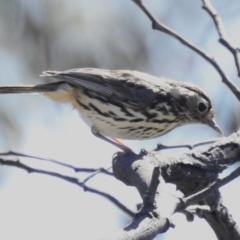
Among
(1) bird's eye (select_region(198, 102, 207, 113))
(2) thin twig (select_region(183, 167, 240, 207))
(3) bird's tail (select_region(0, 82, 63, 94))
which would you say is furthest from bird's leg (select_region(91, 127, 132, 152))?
(2) thin twig (select_region(183, 167, 240, 207))

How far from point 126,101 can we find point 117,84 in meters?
0.23

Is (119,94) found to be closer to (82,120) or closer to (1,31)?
(82,120)

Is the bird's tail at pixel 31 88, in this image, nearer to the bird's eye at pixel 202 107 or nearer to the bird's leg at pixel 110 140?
the bird's leg at pixel 110 140

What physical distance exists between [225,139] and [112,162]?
2.34ft

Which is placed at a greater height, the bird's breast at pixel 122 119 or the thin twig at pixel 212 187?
the bird's breast at pixel 122 119

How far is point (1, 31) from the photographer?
9.15m

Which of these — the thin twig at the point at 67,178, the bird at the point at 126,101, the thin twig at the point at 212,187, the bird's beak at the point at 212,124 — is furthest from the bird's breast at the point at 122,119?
the thin twig at the point at 212,187

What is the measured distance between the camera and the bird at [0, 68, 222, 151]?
5957mm

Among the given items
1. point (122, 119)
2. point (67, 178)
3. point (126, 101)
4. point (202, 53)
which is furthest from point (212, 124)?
point (67, 178)

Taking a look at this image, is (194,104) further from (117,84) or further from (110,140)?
(110,140)

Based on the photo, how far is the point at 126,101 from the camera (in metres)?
6.18

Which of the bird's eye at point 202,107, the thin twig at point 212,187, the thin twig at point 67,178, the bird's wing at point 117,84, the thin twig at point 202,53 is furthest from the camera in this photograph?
the bird's eye at point 202,107

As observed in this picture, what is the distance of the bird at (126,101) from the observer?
596 centimetres

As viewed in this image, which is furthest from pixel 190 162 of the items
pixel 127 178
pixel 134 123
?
pixel 134 123
